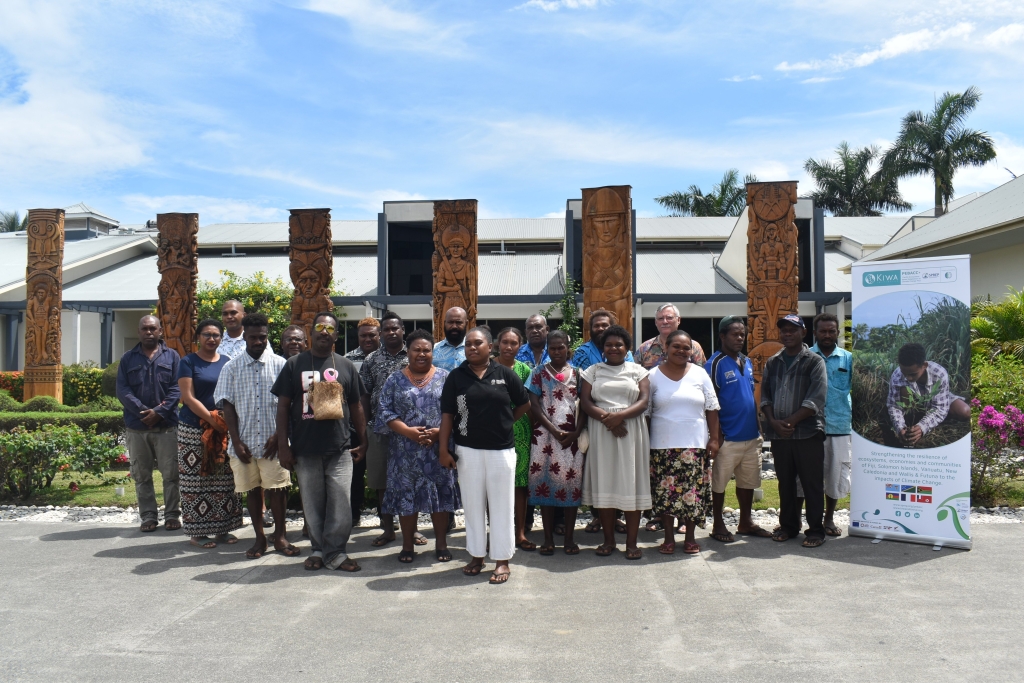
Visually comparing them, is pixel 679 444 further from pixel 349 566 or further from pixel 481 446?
pixel 349 566

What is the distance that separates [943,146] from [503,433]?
29662 millimetres

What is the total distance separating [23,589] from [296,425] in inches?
75.2

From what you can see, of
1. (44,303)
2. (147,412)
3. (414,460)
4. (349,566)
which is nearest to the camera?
(349,566)

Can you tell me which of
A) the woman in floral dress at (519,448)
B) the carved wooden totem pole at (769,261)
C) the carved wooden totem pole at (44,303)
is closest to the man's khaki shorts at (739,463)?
the woman in floral dress at (519,448)

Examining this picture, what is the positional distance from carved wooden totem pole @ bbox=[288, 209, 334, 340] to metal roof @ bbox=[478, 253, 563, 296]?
9926 millimetres

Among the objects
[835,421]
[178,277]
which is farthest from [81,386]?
[835,421]

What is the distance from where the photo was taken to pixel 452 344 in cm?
609

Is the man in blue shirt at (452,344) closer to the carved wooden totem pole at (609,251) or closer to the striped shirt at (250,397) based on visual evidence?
the striped shirt at (250,397)

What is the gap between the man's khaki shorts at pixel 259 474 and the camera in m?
5.31

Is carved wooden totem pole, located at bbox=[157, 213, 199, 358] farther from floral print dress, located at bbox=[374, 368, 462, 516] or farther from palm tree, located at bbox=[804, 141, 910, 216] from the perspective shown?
palm tree, located at bbox=[804, 141, 910, 216]

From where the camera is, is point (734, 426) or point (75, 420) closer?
point (734, 426)

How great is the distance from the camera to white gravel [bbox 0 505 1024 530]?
647 cm

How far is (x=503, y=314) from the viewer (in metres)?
19.6

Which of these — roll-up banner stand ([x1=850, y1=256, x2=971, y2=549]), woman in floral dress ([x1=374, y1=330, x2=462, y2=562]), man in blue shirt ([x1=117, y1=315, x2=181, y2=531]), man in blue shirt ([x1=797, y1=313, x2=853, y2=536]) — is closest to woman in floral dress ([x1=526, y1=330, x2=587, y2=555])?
woman in floral dress ([x1=374, y1=330, x2=462, y2=562])
